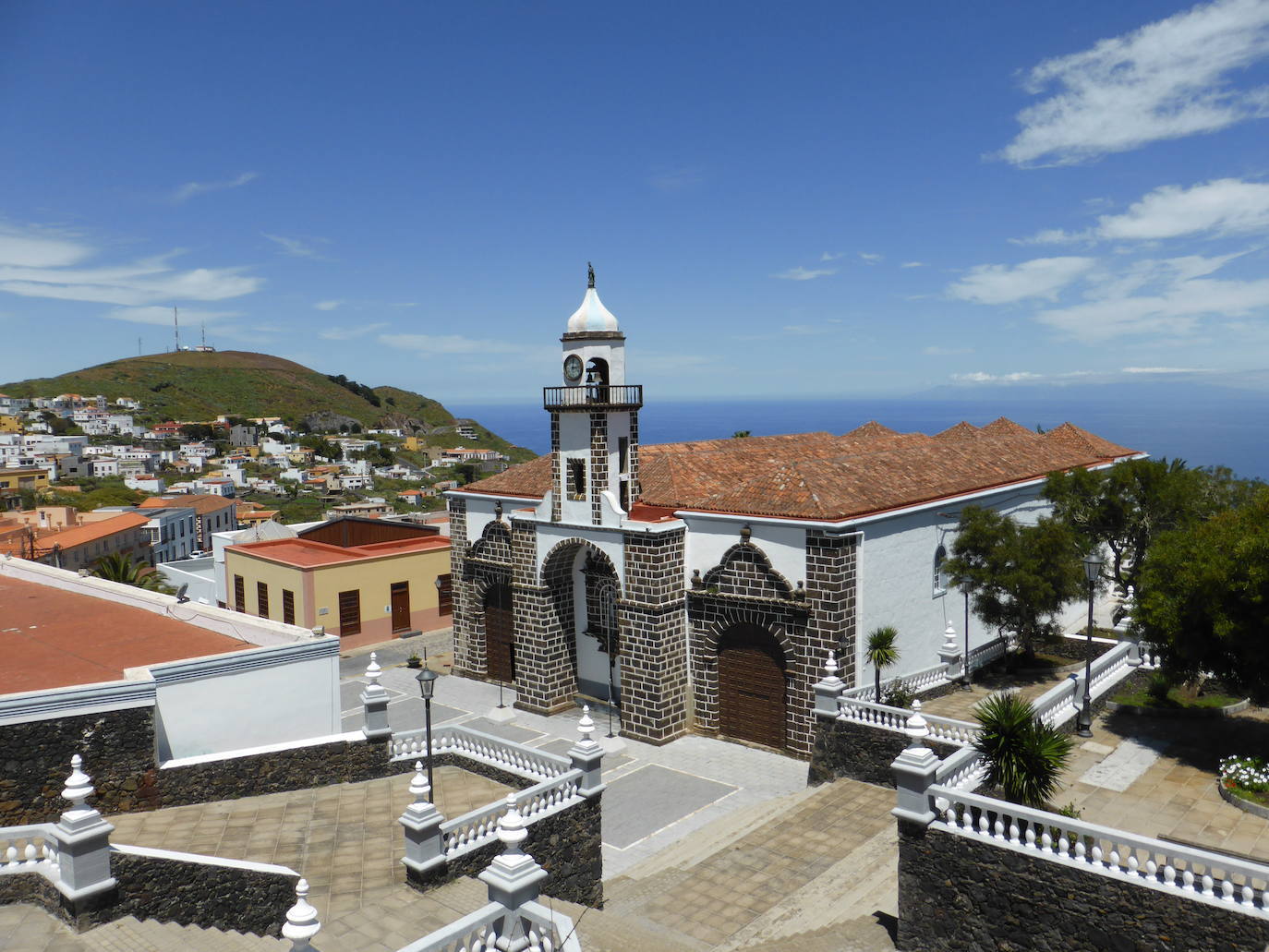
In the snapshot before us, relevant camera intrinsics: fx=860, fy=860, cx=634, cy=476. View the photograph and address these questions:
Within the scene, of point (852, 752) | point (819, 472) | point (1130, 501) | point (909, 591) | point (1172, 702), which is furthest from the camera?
point (1130, 501)

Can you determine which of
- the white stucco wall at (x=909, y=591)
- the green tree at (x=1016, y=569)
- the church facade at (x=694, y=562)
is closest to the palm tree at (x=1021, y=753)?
the church facade at (x=694, y=562)

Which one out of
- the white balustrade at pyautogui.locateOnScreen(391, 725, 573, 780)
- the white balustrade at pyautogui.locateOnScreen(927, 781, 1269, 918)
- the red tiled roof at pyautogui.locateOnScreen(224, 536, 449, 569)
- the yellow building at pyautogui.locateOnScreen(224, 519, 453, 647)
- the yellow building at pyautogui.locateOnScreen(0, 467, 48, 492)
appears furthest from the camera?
the yellow building at pyautogui.locateOnScreen(0, 467, 48, 492)

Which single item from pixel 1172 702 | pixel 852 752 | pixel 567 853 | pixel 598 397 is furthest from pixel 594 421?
pixel 1172 702

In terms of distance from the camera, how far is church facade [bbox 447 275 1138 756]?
22484 millimetres

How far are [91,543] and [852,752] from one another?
45.9m

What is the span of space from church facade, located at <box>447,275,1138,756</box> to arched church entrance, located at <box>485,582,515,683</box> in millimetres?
64

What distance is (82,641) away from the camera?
1909 cm

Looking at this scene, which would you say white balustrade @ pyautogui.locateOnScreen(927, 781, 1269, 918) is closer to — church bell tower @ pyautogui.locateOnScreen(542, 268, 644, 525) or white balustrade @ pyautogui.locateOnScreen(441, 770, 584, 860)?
white balustrade @ pyautogui.locateOnScreen(441, 770, 584, 860)

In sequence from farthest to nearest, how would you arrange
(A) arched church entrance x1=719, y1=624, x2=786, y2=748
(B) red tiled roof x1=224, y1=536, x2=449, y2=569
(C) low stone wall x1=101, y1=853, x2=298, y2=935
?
(B) red tiled roof x1=224, y1=536, x2=449, y2=569
(A) arched church entrance x1=719, y1=624, x2=786, y2=748
(C) low stone wall x1=101, y1=853, x2=298, y2=935

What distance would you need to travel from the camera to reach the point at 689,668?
24797 mm

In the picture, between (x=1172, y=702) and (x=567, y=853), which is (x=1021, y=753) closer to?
(x=567, y=853)

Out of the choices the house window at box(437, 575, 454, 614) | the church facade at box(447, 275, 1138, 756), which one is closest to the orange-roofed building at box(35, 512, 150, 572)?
the house window at box(437, 575, 454, 614)

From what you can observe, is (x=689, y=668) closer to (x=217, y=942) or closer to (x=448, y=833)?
(x=448, y=833)

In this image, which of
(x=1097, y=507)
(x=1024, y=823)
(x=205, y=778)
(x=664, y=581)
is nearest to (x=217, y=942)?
(x=205, y=778)
